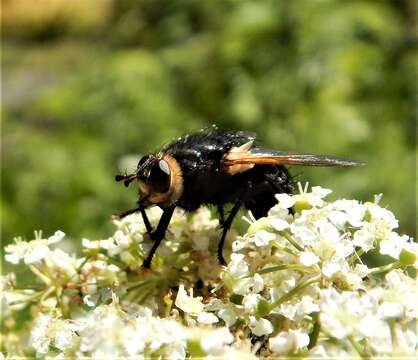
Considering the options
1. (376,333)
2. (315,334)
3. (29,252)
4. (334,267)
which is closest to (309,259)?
(334,267)

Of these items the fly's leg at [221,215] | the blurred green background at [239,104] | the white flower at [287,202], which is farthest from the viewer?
the blurred green background at [239,104]

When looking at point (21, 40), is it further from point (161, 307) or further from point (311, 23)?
point (161, 307)

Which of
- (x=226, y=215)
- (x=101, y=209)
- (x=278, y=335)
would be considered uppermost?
(x=101, y=209)

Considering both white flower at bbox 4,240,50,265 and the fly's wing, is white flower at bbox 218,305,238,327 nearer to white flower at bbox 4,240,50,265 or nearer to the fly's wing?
the fly's wing

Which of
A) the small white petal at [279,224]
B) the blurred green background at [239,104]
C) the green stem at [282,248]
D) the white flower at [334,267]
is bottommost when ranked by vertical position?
the white flower at [334,267]

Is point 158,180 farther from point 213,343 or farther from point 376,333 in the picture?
point 376,333

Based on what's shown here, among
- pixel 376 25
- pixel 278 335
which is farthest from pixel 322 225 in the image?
pixel 376 25

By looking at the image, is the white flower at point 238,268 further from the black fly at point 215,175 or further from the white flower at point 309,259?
the black fly at point 215,175

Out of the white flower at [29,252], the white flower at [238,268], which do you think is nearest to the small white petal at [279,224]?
the white flower at [238,268]

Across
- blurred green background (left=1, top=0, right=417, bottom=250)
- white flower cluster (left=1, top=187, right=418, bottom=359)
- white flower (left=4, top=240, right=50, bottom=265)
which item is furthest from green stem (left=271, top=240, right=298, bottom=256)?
blurred green background (left=1, top=0, right=417, bottom=250)
